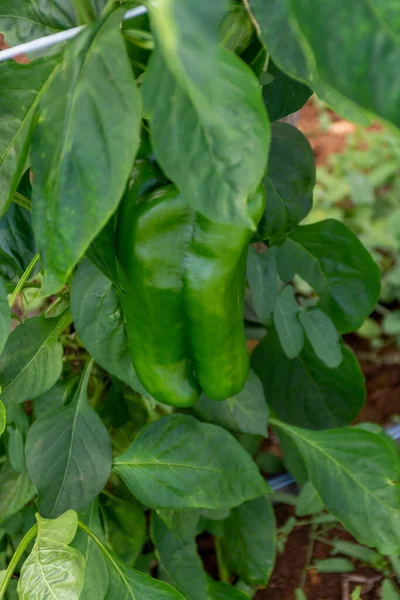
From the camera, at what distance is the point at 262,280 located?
0.78 meters

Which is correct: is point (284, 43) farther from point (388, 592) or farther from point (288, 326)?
point (388, 592)

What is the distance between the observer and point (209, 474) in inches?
29.7

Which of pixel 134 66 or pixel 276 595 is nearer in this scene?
pixel 134 66

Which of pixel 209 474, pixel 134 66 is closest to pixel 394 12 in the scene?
pixel 134 66

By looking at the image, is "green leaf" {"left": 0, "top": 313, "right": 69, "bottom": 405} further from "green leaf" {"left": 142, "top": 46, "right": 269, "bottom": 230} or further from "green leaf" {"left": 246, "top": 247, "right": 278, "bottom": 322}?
"green leaf" {"left": 142, "top": 46, "right": 269, "bottom": 230}

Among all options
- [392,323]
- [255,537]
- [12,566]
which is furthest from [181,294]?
[392,323]

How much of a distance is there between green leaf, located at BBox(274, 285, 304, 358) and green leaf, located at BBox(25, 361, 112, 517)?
0.27 m

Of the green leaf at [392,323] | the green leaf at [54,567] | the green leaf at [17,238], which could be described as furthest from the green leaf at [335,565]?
the green leaf at [17,238]

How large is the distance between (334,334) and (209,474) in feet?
0.87

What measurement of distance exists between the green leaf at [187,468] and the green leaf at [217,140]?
448 millimetres

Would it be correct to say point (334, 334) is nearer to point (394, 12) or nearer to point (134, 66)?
point (134, 66)

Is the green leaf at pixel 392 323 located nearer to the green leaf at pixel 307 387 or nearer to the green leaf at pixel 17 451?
the green leaf at pixel 307 387

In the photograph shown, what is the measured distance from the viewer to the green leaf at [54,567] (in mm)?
581

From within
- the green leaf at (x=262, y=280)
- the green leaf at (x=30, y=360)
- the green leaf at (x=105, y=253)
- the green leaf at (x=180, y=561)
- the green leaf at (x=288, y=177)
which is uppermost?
the green leaf at (x=105, y=253)
